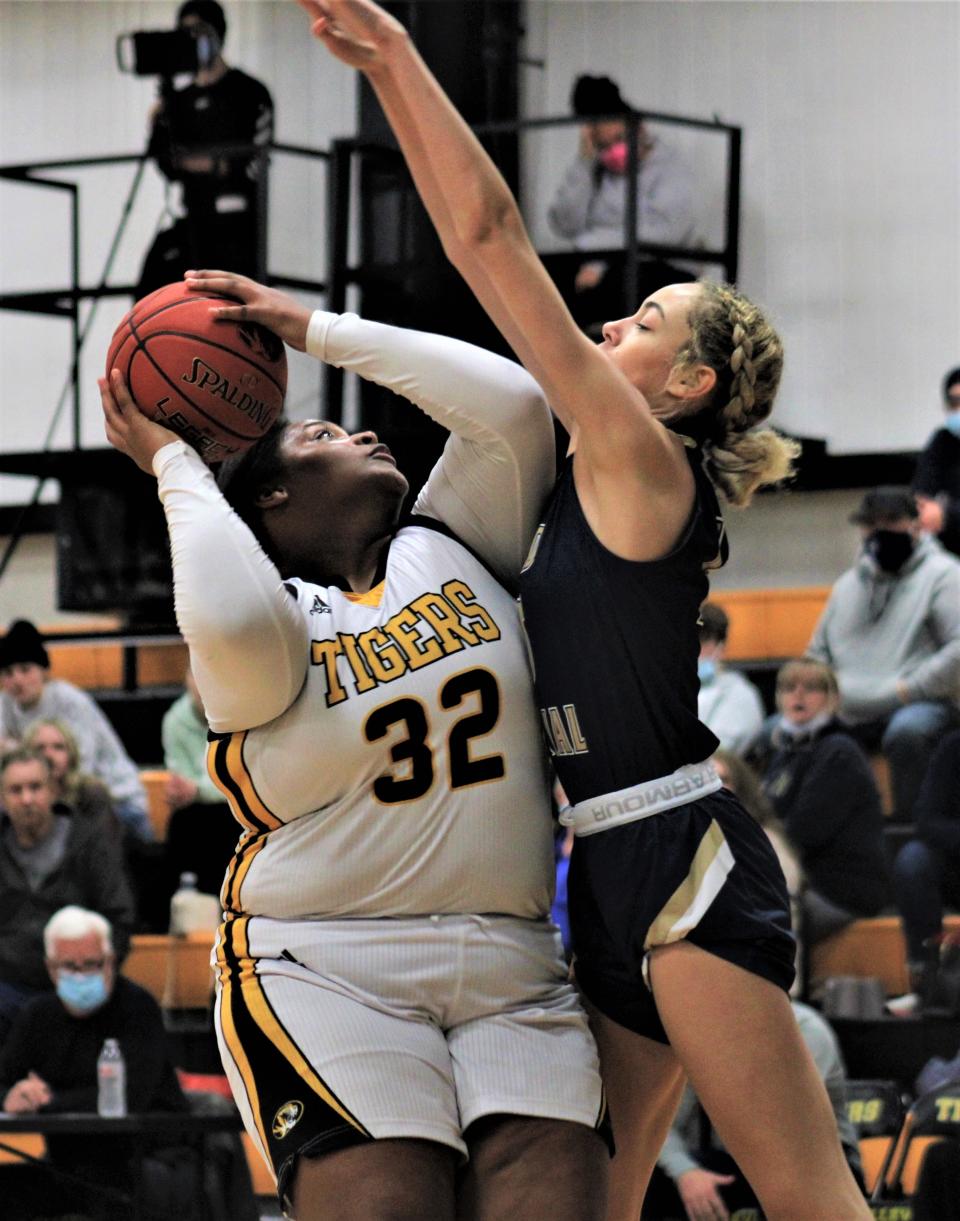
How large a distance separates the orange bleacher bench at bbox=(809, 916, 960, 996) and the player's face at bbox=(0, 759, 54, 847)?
2879mm

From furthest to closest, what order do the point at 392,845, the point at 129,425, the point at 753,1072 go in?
1. the point at 129,425
2. the point at 392,845
3. the point at 753,1072

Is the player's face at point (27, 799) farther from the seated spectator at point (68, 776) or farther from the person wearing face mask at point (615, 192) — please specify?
the person wearing face mask at point (615, 192)

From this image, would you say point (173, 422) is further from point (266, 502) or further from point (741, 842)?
point (741, 842)

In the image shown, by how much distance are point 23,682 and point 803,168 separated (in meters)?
4.64

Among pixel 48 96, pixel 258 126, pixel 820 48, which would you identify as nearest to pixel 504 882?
pixel 258 126

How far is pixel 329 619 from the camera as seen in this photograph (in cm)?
305

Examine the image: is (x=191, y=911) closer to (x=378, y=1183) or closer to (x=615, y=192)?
(x=615, y=192)

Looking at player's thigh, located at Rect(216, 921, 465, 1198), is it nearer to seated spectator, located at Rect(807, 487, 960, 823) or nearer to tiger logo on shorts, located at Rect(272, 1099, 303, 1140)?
tiger logo on shorts, located at Rect(272, 1099, 303, 1140)

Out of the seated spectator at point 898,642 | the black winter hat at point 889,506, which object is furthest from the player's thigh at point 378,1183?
the black winter hat at point 889,506

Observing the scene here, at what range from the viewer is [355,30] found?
2.84 m

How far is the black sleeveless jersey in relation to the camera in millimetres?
2943

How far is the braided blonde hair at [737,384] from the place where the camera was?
3072 mm

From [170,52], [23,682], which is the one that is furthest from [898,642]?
[170,52]

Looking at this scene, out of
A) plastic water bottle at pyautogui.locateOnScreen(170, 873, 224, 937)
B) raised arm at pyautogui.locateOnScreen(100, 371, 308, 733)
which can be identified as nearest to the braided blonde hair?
raised arm at pyautogui.locateOnScreen(100, 371, 308, 733)
